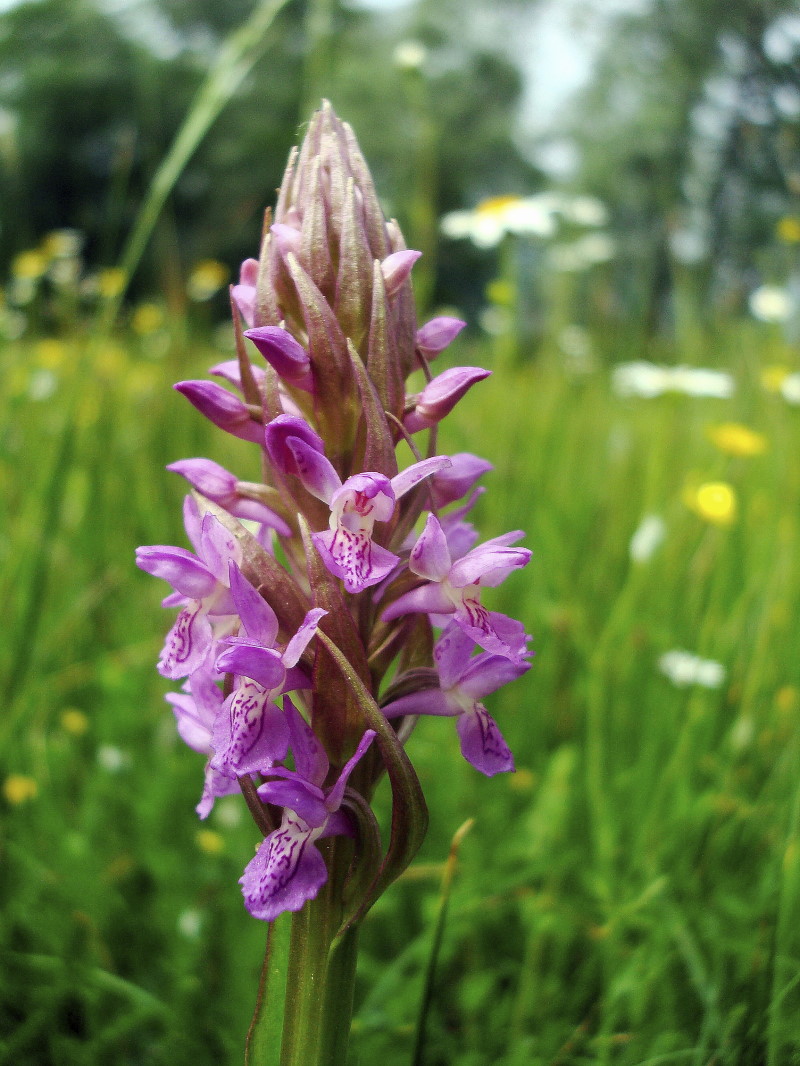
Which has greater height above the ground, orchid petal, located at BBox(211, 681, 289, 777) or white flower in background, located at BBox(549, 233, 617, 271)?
white flower in background, located at BBox(549, 233, 617, 271)

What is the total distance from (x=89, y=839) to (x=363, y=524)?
48.1 inches

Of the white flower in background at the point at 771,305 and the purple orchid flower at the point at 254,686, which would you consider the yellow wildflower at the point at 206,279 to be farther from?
the purple orchid flower at the point at 254,686

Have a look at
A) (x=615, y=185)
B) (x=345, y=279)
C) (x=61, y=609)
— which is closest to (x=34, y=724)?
(x=61, y=609)

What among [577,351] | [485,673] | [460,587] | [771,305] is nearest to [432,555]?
[460,587]

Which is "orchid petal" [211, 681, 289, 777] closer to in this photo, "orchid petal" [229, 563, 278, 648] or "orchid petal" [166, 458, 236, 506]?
"orchid petal" [229, 563, 278, 648]

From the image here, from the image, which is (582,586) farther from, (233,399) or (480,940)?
(233,399)

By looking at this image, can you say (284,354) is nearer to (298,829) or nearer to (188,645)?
(188,645)

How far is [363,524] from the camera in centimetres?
87

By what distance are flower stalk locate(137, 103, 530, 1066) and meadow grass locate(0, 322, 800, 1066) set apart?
25cm

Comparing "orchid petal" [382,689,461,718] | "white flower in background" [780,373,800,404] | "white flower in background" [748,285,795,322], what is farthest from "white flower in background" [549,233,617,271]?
"orchid petal" [382,689,461,718]

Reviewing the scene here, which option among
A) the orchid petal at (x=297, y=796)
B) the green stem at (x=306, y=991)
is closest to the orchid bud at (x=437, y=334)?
the orchid petal at (x=297, y=796)

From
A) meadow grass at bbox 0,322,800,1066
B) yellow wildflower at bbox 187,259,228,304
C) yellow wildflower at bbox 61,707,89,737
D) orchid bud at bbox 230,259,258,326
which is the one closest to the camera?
orchid bud at bbox 230,259,258,326

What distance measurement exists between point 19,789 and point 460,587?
1.23 m

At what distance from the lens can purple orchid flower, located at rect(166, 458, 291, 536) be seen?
955mm
